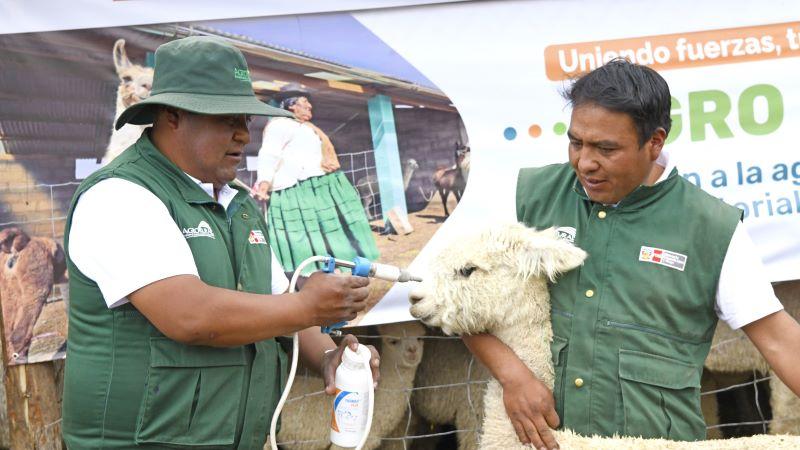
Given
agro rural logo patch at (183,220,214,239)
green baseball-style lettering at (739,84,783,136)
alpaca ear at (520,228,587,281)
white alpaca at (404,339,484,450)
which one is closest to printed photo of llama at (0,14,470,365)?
white alpaca at (404,339,484,450)

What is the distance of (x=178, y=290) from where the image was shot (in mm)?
2117

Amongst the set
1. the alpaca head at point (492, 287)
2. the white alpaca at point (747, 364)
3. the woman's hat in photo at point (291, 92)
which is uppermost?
the woman's hat in photo at point (291, 92)

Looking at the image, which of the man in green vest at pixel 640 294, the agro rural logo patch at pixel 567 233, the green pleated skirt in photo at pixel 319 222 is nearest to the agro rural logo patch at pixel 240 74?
the man in green vest at pixel 640 294

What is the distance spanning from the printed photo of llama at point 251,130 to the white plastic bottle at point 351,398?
1.75 m

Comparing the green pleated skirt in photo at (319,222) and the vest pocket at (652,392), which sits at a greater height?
the green pleated skirt in photo at (319,222)

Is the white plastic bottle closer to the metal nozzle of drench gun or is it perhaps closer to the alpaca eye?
the metal nozzle of drench gun

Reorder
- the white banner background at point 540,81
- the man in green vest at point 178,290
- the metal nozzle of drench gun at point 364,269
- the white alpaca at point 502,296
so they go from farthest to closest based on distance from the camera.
→ the white banner background at point 540,81, the white alpaca at point 502,296, the metal nozzle of drench gun at point 364,269, the man in green vest at point 178,290

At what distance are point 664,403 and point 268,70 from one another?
2.54 meters

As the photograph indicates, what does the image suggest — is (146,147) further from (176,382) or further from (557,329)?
(557,329)

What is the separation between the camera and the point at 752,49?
416 centimetres

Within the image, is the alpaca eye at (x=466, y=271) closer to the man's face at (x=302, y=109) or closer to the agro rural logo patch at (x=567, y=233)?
the agro rural logo patch at (x=567, y=233)

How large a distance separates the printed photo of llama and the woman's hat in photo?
0.01 meters

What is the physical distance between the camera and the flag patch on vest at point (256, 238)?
252cm

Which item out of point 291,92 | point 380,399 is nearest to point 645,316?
point 291,92
